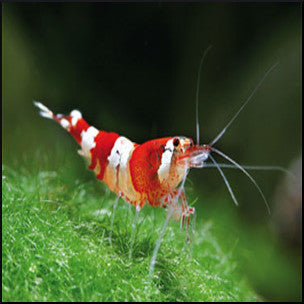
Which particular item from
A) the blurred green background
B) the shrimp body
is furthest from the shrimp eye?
the blurred green background

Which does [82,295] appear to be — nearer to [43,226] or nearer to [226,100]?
[43,226]

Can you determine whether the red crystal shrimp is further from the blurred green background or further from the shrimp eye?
the blurred green background

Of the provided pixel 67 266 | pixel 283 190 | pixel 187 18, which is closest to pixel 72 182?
pixel 67 266

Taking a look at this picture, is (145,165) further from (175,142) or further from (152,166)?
(175,142)

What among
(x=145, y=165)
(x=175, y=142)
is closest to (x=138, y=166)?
(x=145, y=165)

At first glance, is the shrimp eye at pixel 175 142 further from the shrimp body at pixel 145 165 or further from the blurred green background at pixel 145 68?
the blurred green background at pixel 145 68

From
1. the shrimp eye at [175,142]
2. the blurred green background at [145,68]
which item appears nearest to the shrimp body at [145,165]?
the shrimp eye at [175,142]
